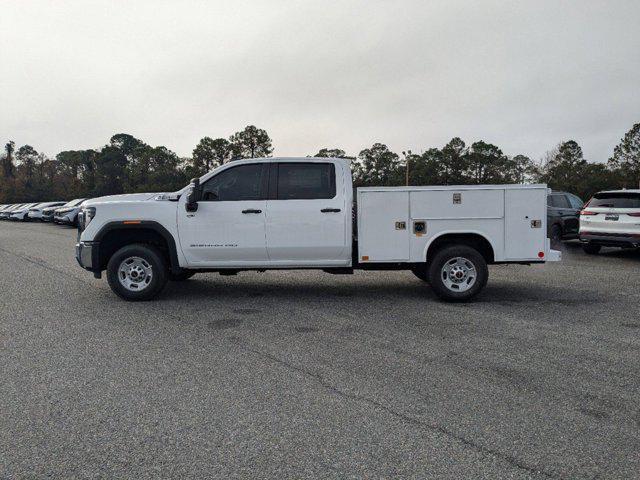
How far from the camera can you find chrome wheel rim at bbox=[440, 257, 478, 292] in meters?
7.70

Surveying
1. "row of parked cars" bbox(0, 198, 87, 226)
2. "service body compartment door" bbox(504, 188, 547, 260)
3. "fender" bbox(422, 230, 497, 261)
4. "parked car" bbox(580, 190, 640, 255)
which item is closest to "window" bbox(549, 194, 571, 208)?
"parked car" bbox(580, 190, 640, 255)

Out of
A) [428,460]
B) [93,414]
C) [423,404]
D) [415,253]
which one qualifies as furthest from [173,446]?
[415,253]

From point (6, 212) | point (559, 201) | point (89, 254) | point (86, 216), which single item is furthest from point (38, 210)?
point (559, 201)

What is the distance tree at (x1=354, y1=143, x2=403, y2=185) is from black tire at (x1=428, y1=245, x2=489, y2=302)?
5648cm

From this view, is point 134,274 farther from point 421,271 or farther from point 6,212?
point 6,212

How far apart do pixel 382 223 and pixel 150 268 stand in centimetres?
342

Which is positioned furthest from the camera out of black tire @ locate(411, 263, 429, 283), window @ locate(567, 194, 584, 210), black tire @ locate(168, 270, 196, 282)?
window @ locate(567, 194, 584, 210)

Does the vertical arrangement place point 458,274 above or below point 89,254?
below

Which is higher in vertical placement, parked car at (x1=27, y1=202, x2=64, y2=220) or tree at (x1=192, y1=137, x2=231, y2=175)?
tree at (x1=192, y1=137, x2=231, y2=175)

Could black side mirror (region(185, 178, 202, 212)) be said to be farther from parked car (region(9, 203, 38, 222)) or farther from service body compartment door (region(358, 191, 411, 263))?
parked car (region(9, 203, 38, 222))

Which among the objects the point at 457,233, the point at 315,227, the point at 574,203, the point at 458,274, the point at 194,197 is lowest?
the point at 458,274

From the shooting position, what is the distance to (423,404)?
397 centimetres

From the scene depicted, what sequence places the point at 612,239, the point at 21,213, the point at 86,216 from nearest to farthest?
the point at 86,216 → the point at 612,239 → the point at 21,213

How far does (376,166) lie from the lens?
219 ft
